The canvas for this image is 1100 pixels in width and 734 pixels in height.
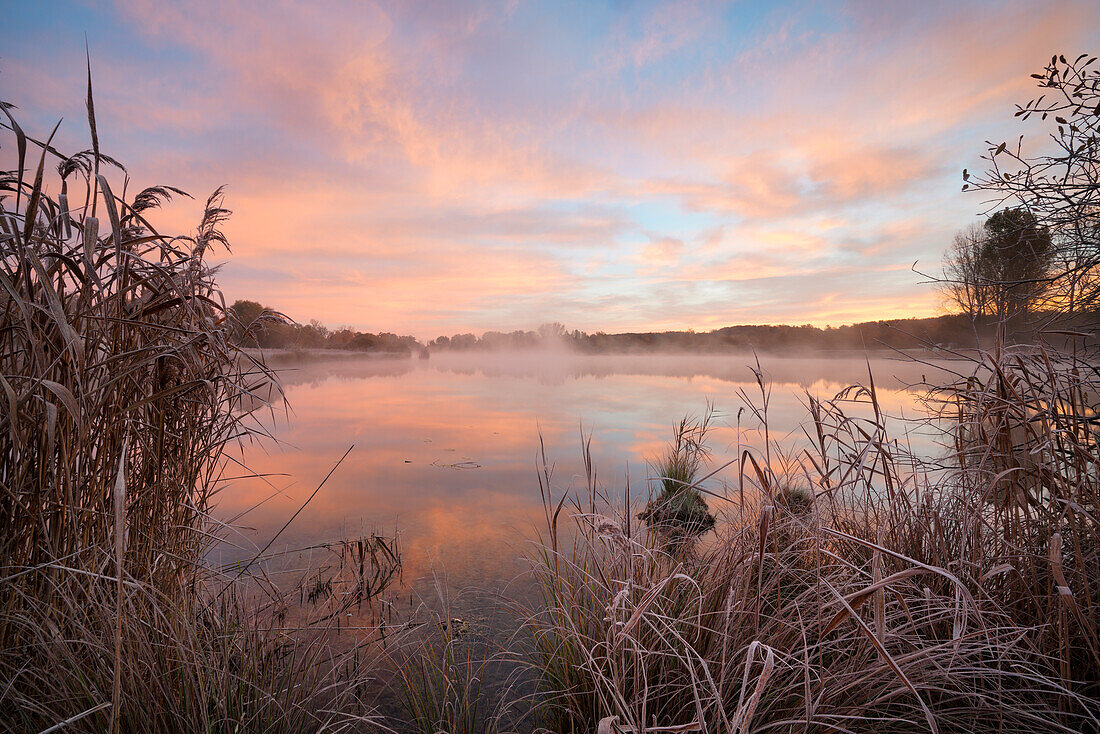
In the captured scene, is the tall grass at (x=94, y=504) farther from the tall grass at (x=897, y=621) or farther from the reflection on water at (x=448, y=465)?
the reflection on water at (x=448, y=465)

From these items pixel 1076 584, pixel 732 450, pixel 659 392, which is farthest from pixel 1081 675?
pixel 659 392

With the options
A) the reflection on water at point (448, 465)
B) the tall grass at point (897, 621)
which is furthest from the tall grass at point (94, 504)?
the reflection on water at point (448, 465)

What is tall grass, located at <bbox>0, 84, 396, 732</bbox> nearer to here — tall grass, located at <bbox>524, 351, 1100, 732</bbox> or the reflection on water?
tall grass, located at <bbox>524, 351, 1100, 732</bbox>

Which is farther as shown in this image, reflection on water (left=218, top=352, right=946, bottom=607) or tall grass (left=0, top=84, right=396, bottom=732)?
reflection on water (left=218, top=352, right=946, bottom=607)

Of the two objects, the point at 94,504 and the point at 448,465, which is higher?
the point at 94,504

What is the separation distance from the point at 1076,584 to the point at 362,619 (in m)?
3.42

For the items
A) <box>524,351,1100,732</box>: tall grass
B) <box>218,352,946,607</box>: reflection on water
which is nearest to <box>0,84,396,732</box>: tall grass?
<box>524,351,1100,732</box>: tall grass

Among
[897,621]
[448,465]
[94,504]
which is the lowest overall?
[448,465]

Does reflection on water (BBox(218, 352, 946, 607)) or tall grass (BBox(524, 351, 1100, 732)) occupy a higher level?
tall grass (BBox(524, 351, 1100, 732))

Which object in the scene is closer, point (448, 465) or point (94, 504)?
point (94, 504)

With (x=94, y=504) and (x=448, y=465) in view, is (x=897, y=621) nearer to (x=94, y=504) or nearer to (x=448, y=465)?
(x=94, y=504)

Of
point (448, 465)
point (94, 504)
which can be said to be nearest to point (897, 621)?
point (94, 504)

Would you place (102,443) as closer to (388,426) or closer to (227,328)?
(227,328)

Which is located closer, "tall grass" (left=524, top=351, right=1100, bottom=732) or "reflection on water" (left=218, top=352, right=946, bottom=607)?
"tall grass" (left=524, top=351, right=1100, bottom=732)
